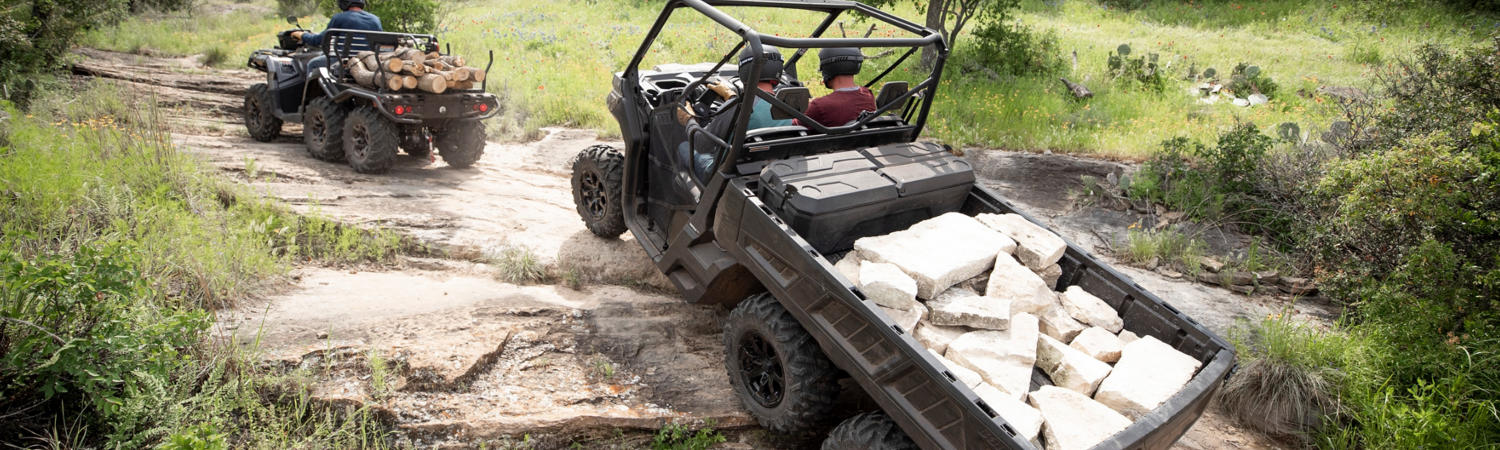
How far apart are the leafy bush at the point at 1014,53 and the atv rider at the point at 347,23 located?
881 cm

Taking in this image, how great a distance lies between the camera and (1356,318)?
455cm

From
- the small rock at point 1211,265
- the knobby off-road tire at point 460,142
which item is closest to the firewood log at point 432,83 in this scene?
the knobby off-road tire at point 460,142

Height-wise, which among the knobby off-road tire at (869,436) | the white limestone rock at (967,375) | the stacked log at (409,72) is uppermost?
the stacked log at (409,72)

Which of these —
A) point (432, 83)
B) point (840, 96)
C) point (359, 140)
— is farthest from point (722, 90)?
point (359, 140)

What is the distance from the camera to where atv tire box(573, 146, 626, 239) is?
5098 millimetres

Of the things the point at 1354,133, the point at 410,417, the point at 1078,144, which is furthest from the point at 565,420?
the point at 1078,144

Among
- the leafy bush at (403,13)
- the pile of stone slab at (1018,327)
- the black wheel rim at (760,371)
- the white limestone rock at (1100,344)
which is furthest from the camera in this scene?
the leafy bush at (403,13)

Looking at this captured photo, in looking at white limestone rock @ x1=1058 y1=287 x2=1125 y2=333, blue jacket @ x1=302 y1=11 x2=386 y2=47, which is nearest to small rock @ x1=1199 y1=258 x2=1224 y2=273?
white limestone rock @ x1=1058 y1=287 x2=1125 y2=333

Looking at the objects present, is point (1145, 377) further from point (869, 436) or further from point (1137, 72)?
point (1137, 72)

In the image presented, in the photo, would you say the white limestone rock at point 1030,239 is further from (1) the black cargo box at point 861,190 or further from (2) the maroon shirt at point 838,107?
(2) the maroon shirt at point 838,107

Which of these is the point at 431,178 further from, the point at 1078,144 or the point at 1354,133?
the point at 1354,133

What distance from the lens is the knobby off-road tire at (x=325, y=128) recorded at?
723 centimetres

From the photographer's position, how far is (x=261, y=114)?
8109mm

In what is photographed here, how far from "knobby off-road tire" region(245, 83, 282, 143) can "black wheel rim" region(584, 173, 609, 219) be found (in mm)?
4539
